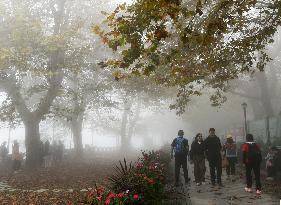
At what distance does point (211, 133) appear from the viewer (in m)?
14.7

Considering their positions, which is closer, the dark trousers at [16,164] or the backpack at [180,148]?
the backpack at [180,148]

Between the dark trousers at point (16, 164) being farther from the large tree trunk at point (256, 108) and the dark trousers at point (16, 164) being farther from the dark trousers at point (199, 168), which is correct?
the large tree trunk at point (256, 108)

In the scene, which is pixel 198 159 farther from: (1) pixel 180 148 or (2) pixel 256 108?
(2) pixel 256 108

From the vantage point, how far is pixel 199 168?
1524 cm

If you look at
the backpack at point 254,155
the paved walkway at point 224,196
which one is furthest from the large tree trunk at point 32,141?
the backpack at point 254,155

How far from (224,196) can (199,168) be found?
10.2ft

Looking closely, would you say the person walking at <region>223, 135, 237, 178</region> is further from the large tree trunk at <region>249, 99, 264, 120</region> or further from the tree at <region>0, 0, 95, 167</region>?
the large tree trunk at <region>249, 99, 264, 120</region>

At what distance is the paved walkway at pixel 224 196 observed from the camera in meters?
11.1

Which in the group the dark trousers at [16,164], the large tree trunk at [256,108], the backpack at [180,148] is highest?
the large tree trunk at [256,108]

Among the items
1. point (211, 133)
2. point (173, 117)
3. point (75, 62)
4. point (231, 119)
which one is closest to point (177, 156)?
point (211, 133)

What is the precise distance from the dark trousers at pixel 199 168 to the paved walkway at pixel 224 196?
29 cm

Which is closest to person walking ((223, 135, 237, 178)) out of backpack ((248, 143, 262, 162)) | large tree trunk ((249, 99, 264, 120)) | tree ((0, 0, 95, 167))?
backpack ((248, 143, 262, 162))

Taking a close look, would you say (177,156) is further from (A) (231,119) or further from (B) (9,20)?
(A) (231,119)

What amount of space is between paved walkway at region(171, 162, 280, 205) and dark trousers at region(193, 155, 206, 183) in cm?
29
